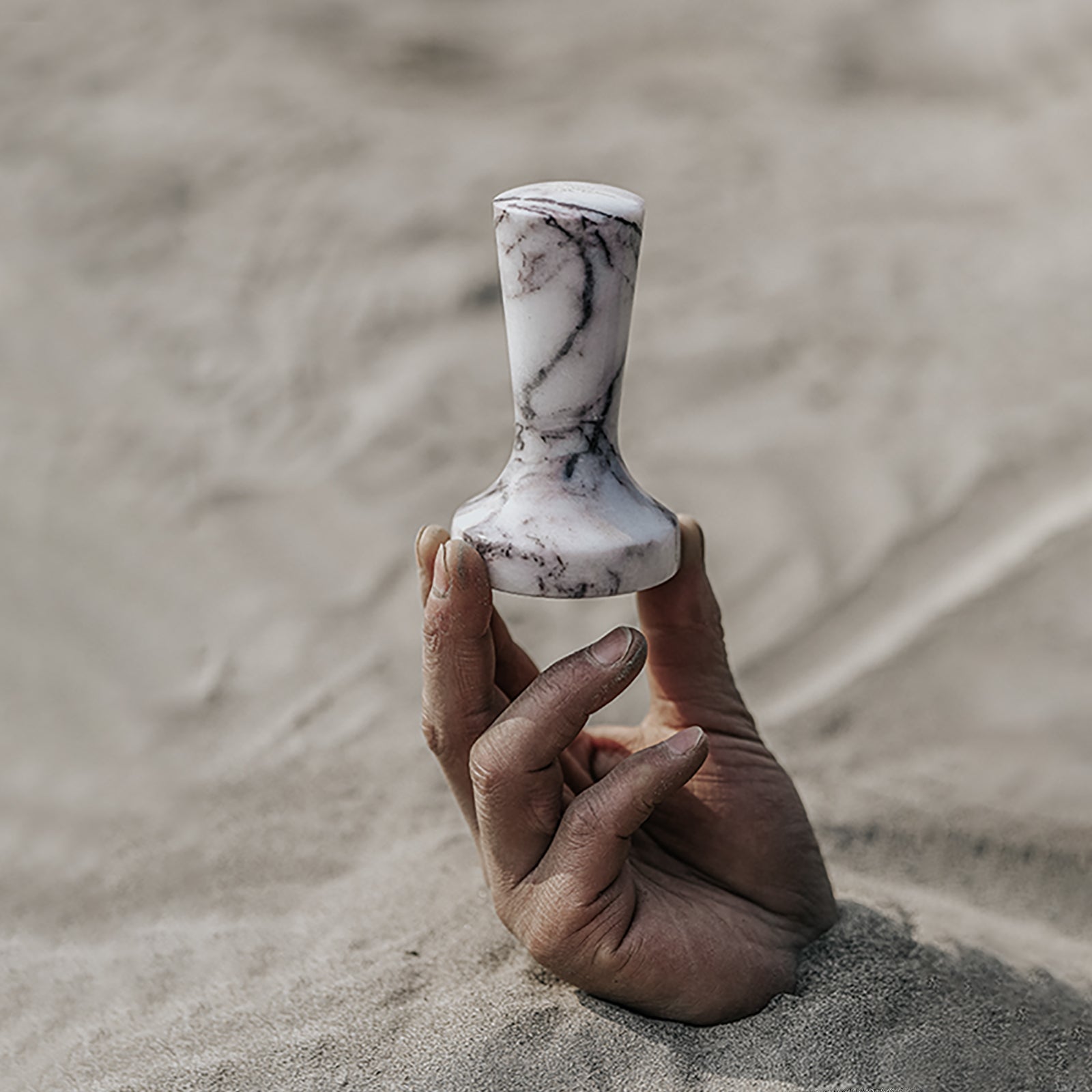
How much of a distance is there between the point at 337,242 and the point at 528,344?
219cm

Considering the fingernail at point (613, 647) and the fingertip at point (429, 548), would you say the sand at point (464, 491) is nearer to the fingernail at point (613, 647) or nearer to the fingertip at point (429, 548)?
the fingernail at point (613, 647)

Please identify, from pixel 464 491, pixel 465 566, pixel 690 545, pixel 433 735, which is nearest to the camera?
pixel 465 566

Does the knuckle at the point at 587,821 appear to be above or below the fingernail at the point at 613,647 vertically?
below

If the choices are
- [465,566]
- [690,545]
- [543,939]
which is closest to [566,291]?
[465,566]

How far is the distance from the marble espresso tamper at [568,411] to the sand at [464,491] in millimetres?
578

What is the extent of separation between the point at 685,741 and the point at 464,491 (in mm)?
1598

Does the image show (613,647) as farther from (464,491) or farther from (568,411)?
(464,491)

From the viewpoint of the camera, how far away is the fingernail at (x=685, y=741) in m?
1.47

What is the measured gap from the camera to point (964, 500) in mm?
2918

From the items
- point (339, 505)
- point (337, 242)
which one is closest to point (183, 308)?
point (337, 242)

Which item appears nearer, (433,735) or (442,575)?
(442,575)

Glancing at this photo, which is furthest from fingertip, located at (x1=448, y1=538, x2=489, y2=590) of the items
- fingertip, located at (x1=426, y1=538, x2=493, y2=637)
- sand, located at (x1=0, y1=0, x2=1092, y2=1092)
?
sand, located at (x1=0, y1=0, x2=1092, y2=1092)

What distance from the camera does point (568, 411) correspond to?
5.09 ft

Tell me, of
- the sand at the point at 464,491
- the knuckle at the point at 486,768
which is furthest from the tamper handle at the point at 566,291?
the sand at the point at 464,491
